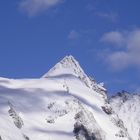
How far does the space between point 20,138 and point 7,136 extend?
1434cm

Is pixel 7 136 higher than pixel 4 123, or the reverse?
pixel 4 123

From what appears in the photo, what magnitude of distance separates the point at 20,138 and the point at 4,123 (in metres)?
8.49

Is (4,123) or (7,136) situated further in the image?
(4,123)

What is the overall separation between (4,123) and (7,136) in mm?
19896

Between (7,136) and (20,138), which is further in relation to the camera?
Answer: (20,138)

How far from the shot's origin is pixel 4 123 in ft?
651

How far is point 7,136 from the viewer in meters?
179

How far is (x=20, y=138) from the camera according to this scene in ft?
633
